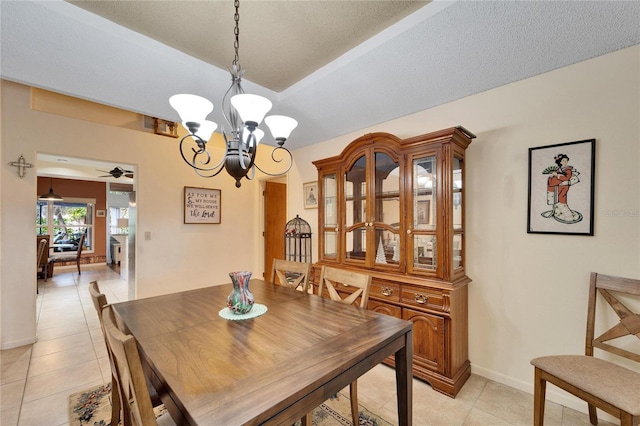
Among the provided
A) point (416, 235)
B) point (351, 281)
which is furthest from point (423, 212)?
point (351, 281)

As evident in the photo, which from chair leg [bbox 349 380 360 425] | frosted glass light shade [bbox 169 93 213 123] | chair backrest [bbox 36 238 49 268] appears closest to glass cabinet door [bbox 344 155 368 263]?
chair leg [bbox 349 380 360 425]

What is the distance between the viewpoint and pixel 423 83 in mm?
2221

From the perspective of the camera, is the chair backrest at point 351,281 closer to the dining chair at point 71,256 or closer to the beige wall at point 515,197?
the beige wall at point 515,197

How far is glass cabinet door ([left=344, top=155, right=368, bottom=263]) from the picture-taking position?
2.58 metres

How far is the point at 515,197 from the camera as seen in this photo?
205 centimetres

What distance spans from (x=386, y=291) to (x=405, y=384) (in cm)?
98

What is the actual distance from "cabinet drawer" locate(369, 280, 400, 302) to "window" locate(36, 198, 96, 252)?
8.60 metres

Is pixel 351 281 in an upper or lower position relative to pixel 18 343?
upper

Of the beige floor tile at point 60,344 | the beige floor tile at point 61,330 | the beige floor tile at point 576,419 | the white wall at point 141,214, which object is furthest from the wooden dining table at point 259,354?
the beige floor tile at point 61,330

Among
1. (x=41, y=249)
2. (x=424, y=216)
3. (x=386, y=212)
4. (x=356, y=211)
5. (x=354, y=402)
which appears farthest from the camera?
(x=41, y=249)

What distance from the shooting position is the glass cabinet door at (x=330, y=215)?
284 cm

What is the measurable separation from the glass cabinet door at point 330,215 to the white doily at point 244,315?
131cm

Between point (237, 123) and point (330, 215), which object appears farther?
point (330, 215)

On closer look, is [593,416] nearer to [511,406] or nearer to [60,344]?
[511,406]
